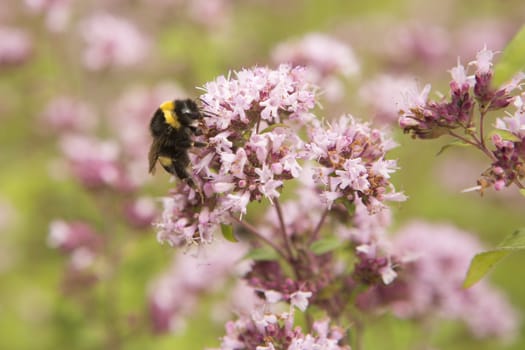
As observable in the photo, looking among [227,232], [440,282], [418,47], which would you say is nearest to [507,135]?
[227,232]

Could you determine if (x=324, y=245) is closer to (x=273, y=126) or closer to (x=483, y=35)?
(x=273, y=126)

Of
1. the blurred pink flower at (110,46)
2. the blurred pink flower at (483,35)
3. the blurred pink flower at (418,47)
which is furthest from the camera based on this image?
the blurred pink flower at (483,35)

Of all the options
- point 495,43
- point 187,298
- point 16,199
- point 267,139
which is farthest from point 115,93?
point 267,139

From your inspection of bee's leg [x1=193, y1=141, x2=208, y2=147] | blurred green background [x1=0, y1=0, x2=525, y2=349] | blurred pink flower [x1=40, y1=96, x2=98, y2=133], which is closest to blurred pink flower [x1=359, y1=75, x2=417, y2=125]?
blurred green background [x1=0, y1=0, x2=525, y2=349]

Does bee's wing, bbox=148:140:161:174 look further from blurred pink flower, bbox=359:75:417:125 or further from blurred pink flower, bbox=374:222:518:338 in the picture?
blurred pink flower, bbox=359:75:417:125

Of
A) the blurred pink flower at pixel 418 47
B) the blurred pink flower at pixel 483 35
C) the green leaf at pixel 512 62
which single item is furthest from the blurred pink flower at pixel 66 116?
the green leaf at pixel 512 62

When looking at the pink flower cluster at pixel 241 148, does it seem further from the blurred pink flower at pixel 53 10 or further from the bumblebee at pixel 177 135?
the blurred pink flower at pixel 53 10
